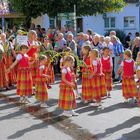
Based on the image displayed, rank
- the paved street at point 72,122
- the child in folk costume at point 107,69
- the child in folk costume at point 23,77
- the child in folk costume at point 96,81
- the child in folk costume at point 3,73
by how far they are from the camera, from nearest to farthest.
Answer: the paved street at point 72,122, the child in folk costume at point 96,81, the child in folk costume at point 23,77, the child in folk costume at point 107,69, the child in folk costume at point 3,73

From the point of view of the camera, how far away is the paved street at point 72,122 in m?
7.80

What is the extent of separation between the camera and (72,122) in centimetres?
882

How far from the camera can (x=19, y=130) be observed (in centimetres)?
824

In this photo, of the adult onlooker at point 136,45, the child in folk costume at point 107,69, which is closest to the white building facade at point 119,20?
the adult onlooker at point 136,45

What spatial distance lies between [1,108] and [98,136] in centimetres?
350

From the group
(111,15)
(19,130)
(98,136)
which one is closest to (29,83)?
(19,130)

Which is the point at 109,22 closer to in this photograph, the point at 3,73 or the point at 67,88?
the point at 3,73

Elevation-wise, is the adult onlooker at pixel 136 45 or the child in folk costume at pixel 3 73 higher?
the adult onlooker at pixel 136 45

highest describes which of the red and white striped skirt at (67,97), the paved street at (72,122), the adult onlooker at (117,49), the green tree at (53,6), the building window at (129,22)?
the green tree at (53,6)

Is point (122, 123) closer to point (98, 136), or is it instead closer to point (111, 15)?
point (98, 136)

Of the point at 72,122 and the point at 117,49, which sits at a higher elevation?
the point at 117,49

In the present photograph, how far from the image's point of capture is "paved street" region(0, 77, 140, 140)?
7801 mm

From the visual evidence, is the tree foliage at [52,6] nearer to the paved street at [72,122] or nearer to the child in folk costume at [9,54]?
the child in folk costume at [9,54]

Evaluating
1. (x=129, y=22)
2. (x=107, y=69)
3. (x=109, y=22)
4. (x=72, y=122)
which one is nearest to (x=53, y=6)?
(x=107, y=69)
